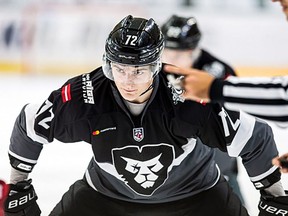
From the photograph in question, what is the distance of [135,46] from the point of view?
2.50 m

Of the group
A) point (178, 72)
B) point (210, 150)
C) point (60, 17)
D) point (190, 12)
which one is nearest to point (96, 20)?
point (60, 17)

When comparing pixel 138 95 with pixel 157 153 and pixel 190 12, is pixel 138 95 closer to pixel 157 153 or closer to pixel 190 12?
pixel 157 153

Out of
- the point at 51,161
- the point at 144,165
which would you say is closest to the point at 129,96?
the point at 144,165

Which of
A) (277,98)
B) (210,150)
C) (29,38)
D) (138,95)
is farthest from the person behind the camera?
(29,38)

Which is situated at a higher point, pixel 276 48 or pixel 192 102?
pixel 192 102

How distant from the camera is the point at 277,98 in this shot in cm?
203

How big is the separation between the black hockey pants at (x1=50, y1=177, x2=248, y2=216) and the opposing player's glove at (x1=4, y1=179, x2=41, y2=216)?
9cm

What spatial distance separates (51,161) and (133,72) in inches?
62.8

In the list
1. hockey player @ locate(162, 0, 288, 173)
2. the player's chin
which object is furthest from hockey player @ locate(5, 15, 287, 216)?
hockey player @ locate(162, 0, 288, 173)

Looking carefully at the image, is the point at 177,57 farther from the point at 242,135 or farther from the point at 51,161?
the point at 242,135

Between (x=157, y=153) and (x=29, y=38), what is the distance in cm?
331

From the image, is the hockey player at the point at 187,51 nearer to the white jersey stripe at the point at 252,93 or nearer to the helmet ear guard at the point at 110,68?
the helmet ear guard at the point at 110,68

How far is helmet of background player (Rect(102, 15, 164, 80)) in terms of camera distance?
2494 millimetres

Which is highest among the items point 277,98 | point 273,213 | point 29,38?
point 277,98
